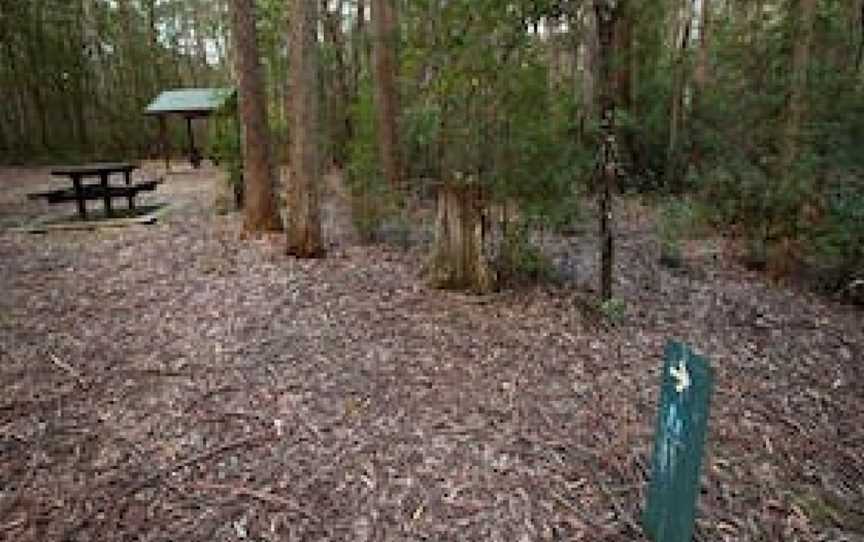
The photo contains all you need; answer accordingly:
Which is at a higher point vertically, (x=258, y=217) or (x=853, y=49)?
(x=853, y=49)

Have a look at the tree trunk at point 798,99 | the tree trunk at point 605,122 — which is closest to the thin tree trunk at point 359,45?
the tree trunk at point 798,99

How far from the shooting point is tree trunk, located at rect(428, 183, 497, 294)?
5.64 metres

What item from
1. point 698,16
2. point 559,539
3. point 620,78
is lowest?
point 559,539

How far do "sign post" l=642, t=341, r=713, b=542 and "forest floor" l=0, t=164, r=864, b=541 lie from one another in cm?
28

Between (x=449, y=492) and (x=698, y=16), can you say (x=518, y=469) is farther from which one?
(x=698, y=16)

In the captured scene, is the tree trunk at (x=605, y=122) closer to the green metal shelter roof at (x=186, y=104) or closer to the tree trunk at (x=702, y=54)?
the tree trunk at (x=702, y=54)

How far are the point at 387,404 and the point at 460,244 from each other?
202 centimetres

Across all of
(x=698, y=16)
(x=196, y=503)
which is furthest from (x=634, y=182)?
(x=196, y=503)

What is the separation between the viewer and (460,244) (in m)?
5.75

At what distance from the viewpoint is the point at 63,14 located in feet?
60.9

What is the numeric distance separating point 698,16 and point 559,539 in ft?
38.0

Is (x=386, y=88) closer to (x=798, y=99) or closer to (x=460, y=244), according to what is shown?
(x=460, y=244)

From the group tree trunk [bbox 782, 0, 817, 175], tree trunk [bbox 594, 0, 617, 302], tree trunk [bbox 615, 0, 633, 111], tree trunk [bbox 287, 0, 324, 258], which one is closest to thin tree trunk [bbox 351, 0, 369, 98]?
tree trunk [bbox 615, 0, 633, 111]

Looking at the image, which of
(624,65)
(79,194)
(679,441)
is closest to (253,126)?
(79,194)
